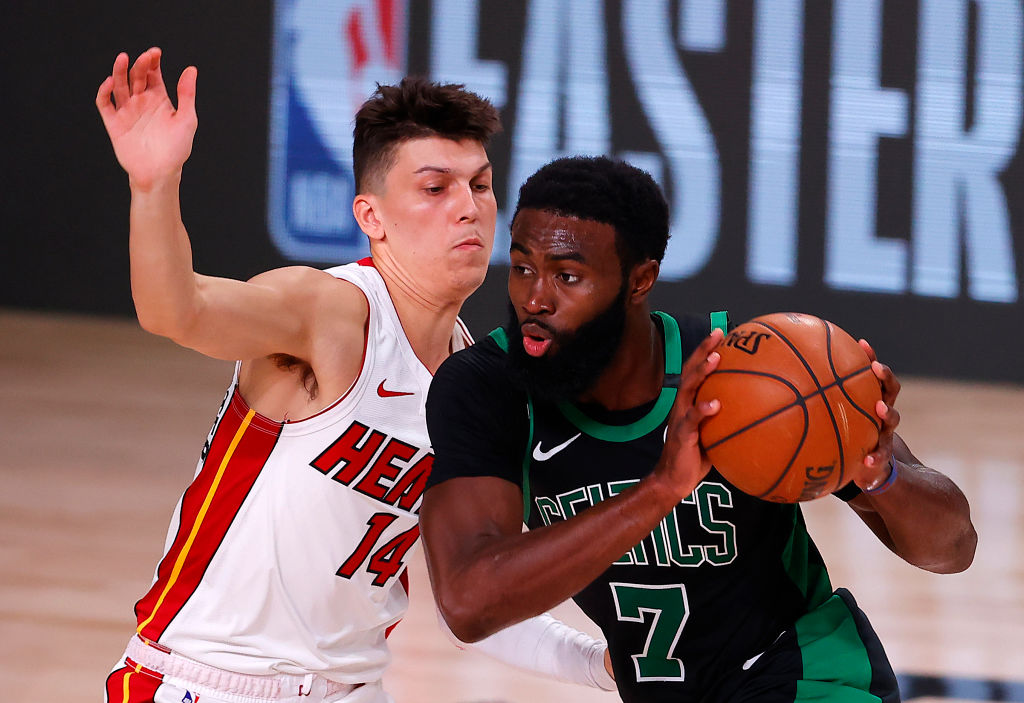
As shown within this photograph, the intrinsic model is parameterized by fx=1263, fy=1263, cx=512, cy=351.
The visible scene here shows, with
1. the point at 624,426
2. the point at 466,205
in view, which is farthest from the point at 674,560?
the point at 466,205

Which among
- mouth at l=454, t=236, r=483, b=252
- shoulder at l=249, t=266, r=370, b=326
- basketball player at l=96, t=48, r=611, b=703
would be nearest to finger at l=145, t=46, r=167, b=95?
basketball player at l=96, t=48, r=611, b=703

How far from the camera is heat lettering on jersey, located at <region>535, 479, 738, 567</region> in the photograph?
2371mm

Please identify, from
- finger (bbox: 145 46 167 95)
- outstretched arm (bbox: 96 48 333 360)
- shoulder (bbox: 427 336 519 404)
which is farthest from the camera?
finger (bbox: 145 46 167 95)

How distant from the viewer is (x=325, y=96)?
354 inches

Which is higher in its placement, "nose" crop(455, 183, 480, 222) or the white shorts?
"nose" crop(455, 183, 480, 222)

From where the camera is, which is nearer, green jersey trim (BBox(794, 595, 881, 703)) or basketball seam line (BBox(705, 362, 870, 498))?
basketball seam line (BBox(705, 362, 870, 498))

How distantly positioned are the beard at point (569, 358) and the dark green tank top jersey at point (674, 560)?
0.06m

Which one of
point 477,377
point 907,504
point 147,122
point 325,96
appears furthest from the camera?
point 325,96

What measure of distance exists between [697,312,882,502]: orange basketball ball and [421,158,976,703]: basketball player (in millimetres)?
43

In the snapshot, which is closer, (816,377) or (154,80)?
(816,377)

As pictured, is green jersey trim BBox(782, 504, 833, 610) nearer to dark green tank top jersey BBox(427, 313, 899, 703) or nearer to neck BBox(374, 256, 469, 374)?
dark green tank top jersey BBox(427, 313, 899, 703)

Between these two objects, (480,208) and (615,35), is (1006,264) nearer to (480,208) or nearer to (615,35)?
(615,35)

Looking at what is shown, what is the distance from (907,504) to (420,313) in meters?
1.26

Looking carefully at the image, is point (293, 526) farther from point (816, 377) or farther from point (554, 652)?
point (816, 377)
